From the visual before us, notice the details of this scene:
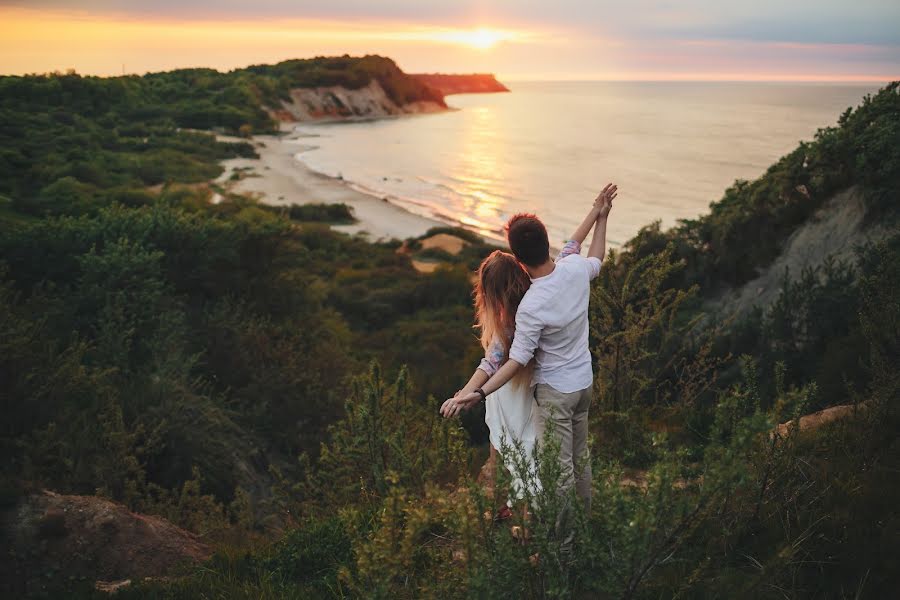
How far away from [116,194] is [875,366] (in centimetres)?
2471

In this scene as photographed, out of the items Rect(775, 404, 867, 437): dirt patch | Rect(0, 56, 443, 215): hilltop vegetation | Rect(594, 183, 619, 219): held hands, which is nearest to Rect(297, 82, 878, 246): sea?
Rect(0, 56, 443, 215): hilltop vegetation

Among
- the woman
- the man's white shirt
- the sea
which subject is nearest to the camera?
the man's white shirt

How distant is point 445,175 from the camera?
2008 inches

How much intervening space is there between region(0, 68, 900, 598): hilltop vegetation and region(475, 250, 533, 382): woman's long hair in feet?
1.92

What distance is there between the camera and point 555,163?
54.5m

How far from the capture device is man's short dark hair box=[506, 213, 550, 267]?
10.6 ft

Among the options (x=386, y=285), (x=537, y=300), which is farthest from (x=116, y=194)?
(x=537, y=300)

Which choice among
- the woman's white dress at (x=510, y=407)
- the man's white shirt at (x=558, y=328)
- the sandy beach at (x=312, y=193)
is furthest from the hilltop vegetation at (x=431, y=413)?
the sandy beach at (x=312, y=193)

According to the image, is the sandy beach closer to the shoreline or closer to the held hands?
the shoreline

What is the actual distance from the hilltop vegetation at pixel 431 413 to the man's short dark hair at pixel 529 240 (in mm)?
966

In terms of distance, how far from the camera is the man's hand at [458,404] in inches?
120

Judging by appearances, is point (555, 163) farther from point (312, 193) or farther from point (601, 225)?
point (601, 225)

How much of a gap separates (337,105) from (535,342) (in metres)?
112

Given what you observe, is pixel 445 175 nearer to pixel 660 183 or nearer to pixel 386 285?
pixel 660 183
